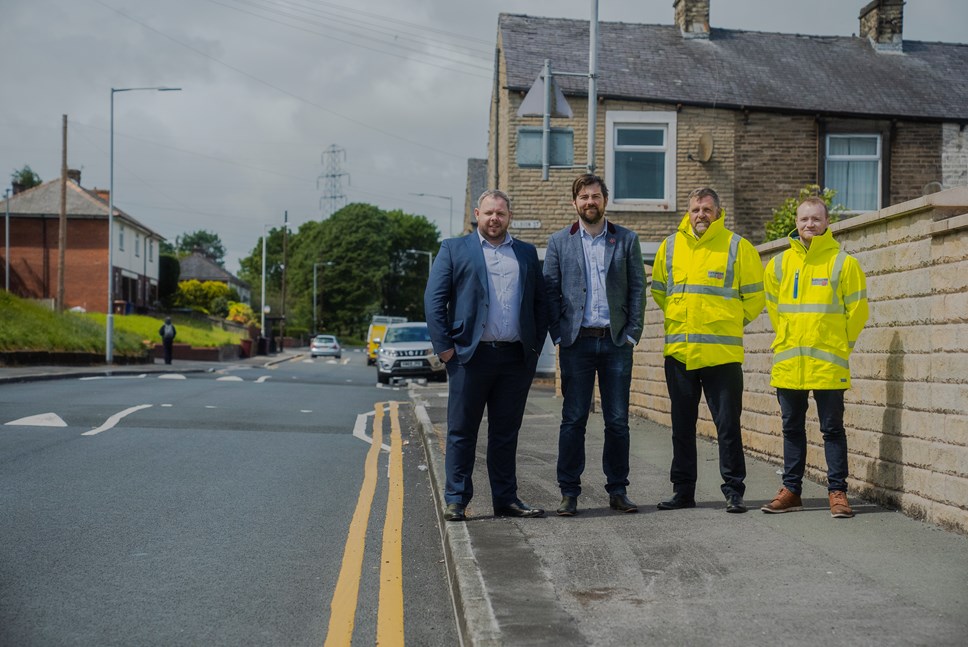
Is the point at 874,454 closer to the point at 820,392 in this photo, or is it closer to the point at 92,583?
the point at 820,392

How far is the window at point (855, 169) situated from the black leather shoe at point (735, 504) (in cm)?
1609

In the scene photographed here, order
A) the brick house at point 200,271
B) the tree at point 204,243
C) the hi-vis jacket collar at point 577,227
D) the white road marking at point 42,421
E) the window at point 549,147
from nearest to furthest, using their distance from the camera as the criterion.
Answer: the hi-vis jacket collar at point 577,227 < the white road marking at point 42,421 < the window at point 549,147 < the brick house at point 200,271 < the tree at point 204,243

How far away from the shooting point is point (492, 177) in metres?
24.6

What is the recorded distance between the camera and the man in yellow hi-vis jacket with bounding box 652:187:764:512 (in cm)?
626

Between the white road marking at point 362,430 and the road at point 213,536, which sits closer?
the road at point 213,536

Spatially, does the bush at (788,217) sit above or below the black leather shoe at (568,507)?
above

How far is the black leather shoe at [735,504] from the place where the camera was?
245 inches

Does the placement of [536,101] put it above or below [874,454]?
above

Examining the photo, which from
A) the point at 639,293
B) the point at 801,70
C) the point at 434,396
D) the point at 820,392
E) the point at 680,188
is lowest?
the point at 434,396

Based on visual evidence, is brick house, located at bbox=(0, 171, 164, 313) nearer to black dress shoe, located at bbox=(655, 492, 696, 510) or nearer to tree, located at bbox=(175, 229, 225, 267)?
black dress shoe, located at bbox=(655, 492, 696, 510)

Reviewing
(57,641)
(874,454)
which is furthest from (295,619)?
(874,454)

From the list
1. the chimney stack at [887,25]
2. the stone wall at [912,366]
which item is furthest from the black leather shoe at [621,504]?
the chimney stack at [887,25]

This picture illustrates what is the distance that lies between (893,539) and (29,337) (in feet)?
85.5

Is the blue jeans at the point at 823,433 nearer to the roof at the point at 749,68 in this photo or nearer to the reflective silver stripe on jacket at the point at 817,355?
the reflective silver stripe on jacket at the point at 817,355
